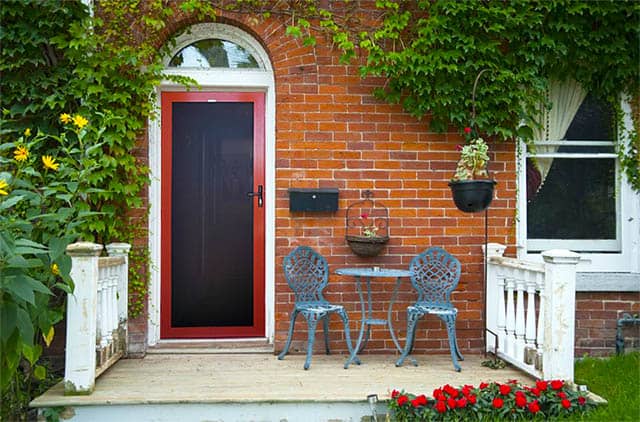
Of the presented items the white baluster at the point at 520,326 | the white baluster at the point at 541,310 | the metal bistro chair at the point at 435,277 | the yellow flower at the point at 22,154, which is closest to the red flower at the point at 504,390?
the white baluster at the point at 541,310

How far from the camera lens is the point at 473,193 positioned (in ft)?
14.5

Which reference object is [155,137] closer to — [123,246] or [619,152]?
[123,246]

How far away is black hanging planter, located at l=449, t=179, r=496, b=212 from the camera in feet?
14.4

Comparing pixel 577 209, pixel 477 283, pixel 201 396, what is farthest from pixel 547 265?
pixel 201 396

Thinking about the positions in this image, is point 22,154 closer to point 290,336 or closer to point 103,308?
point 103,308

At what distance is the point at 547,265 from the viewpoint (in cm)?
396

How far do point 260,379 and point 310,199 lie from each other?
1.51 metres

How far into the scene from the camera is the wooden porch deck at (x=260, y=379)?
368 centimetres

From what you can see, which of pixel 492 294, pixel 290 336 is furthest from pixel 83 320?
pixel 492 294

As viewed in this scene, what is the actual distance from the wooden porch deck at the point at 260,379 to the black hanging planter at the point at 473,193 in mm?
1207

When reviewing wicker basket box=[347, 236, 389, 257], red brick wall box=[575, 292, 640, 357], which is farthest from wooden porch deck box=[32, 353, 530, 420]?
red brick wall box=[575, 292, 640, 357]

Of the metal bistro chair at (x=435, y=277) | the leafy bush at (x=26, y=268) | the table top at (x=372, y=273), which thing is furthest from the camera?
the metal bistro chair at (x=435, y=277)

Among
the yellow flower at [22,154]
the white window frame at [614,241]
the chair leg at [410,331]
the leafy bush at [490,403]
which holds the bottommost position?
the leafy bush at [490,403]

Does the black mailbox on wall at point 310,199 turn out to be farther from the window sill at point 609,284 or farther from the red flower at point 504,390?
the window sill at point 609,284
